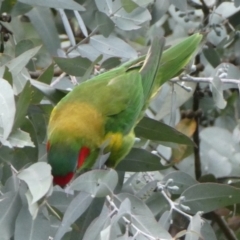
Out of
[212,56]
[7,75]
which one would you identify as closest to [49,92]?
[7,75]

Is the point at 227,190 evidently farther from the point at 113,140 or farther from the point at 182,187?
the point at 113,140

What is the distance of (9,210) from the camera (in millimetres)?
1250

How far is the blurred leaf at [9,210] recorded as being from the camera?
1241 mm

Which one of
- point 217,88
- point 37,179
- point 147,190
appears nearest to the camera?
point 37,179

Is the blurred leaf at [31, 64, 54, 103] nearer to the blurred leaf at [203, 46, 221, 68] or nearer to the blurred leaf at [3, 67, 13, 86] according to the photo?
the blurred leaf at [3, 67, 13, 86]

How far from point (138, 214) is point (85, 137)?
361mm

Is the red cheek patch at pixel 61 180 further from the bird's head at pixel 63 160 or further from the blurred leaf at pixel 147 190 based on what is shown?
the blurred leaf at pixel 147 190

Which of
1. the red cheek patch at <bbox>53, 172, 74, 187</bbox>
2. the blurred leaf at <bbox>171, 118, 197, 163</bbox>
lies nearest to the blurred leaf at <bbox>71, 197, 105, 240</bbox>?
the red cheek patch at <bbox>53, 172, 74, 187</bbox>

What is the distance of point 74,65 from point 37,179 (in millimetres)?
555

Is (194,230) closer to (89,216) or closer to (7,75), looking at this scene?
(89,216)

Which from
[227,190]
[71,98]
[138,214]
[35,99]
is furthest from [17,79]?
[227,190]

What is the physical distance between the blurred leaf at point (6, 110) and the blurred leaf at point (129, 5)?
0.48m

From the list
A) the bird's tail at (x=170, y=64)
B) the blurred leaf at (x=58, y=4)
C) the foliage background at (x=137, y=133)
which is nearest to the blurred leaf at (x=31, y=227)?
the foliage background at (x=137, y=133)

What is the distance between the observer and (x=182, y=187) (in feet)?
5.32
